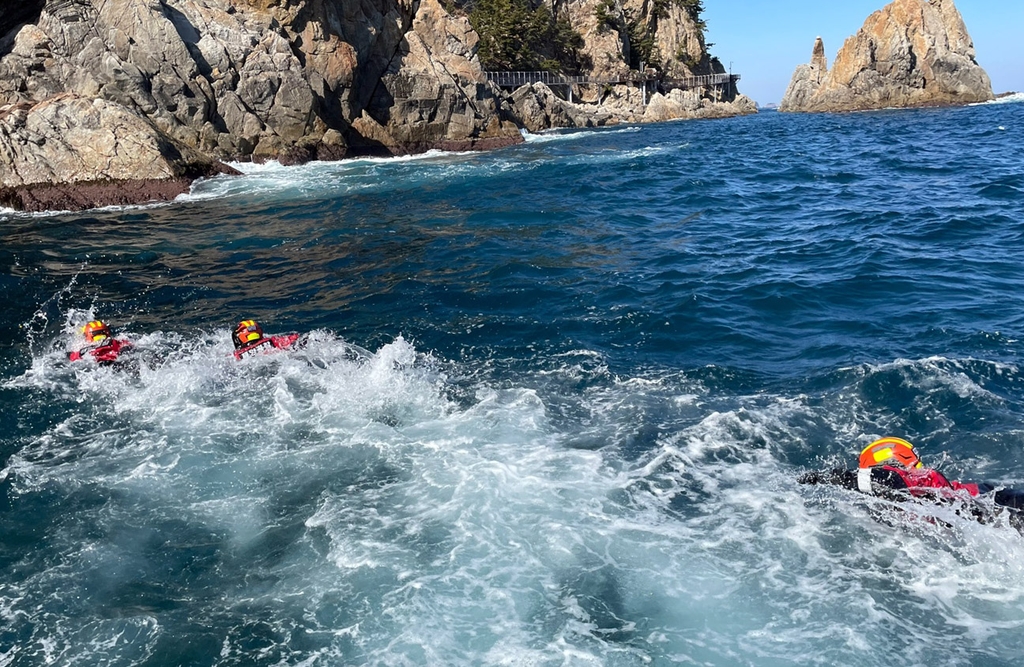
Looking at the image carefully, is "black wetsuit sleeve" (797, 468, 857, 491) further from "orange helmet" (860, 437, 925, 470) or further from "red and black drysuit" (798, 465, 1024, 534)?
"orange helmet" (860, 437, 925, 470)

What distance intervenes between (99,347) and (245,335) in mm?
2410

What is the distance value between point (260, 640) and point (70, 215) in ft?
86.4

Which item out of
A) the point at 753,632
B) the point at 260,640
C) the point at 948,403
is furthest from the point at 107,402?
the point at 948,403

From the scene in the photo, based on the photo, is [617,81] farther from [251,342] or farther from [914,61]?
[251,342]

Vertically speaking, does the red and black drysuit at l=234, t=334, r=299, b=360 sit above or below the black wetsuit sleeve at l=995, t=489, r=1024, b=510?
above

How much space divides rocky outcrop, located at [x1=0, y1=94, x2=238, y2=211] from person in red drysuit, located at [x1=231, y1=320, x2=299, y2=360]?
800 inches

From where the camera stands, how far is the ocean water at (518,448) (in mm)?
6691

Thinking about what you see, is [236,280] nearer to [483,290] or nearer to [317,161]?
Answer: [483,290]

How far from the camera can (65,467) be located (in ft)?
31.5

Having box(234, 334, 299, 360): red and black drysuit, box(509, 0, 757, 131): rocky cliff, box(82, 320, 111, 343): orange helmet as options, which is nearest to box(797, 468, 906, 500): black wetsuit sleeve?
box(234, 334, 299, 360): red and black drysuit

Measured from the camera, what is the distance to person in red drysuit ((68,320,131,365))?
1258 centimetres

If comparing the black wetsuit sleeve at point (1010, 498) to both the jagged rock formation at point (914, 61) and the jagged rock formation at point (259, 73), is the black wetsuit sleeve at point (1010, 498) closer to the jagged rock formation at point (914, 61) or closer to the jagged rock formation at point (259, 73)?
the jagged rock formation at point (259, 73)

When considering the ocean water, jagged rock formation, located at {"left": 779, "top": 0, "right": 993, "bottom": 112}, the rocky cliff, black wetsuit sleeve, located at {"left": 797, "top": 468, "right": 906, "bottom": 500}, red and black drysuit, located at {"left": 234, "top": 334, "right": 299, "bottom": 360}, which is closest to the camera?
the ocean water

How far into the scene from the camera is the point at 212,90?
38406 mm
